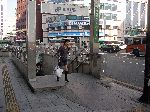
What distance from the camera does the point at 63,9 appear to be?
88000 millimetres

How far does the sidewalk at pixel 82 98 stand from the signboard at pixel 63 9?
78.4 meters

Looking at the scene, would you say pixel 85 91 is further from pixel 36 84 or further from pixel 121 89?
pixel 36 84

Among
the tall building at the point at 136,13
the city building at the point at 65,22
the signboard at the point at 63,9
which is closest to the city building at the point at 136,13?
the tall building at the point at 136,13

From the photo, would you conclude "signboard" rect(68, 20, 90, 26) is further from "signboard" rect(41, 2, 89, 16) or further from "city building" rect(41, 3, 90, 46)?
"signboard" rect(41, 2, 89, 16)

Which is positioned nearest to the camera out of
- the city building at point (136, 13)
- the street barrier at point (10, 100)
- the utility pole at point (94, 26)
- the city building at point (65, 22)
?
the street barrier at point (10, 100)

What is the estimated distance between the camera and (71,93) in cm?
882

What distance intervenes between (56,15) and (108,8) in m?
18.6

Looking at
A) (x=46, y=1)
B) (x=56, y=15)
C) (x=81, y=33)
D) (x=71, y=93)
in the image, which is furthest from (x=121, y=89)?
(x=46, y=1)

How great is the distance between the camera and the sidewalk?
7.04m

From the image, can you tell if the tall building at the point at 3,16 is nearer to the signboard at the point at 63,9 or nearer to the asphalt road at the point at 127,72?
the signboard at the point at 63,9

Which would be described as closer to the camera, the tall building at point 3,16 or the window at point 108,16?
the window at point 108,16

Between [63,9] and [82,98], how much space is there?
81758 millimetres

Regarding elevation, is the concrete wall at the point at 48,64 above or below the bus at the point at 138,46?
below

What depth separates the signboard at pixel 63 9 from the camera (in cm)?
8750
